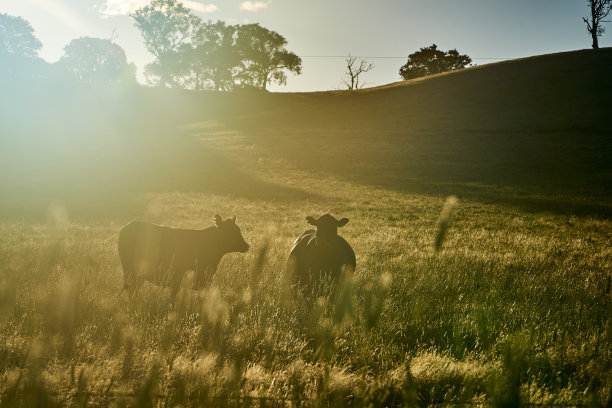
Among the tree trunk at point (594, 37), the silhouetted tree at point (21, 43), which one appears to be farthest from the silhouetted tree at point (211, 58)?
the tree trunk at point (594, 37)

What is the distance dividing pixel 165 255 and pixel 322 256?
2849mm

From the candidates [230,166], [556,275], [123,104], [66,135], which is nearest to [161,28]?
[123,104]

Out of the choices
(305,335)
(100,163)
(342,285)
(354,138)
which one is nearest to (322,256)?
(342,285)

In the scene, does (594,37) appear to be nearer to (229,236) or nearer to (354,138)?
(354,138)

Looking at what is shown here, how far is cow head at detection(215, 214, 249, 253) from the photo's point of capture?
7320 millimetres

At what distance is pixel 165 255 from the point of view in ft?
22.4

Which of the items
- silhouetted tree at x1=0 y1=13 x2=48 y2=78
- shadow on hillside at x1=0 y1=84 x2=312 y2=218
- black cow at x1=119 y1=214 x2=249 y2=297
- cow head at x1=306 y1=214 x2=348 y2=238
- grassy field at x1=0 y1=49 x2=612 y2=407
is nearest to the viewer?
grassy field at x1=0 y1=49 x2=612 y2=407

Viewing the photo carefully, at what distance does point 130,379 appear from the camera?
3.77 meters

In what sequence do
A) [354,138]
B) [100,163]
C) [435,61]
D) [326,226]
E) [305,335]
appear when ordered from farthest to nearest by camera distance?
[435,61] < [354,138] < [100,163] < [326,226] < [305,335]

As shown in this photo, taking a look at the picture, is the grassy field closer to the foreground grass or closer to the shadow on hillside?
the foreground grass

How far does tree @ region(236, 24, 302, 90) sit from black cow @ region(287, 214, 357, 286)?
276 ft

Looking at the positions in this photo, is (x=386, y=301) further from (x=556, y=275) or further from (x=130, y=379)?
(x=556, y=275)

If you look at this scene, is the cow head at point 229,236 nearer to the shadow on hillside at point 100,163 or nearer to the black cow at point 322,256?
the black cow at point 322,256

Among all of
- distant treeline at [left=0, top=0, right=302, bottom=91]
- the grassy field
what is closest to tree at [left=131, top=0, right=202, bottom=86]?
distant treeline at [left=0, top=0, right=302, bottom=91]
